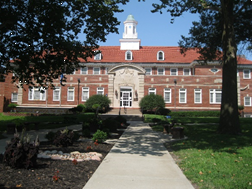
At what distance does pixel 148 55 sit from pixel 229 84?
33.3 m

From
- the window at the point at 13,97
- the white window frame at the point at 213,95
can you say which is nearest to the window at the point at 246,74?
the white window frame at the point at 213,95

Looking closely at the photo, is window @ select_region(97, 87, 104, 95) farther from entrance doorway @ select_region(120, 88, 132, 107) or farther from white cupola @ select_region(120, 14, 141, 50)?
white cupola @ select_region(120, 14, 141, 50)

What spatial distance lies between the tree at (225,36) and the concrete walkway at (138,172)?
19.0 ft

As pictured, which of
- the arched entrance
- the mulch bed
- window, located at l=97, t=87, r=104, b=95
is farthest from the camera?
window, located at l=97, t=87, r=104, b=95

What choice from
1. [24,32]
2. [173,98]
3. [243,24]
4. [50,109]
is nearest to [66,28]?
[24,32]

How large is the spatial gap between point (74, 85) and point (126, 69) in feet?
26.6

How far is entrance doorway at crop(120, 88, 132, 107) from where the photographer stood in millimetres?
37500

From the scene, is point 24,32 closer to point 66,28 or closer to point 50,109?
point 66,28

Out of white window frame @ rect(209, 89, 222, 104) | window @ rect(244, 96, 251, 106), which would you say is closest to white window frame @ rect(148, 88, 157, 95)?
white window frame @ rect(209, 89, 222, 104)

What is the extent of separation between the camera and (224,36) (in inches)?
→ 541

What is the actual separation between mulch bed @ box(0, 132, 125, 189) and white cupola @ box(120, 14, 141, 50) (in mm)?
43279

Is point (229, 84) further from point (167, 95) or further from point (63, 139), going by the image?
point (167, 95)

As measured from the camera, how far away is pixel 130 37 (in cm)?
5003

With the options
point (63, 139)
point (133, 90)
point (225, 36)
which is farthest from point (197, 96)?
point (63, 139)
